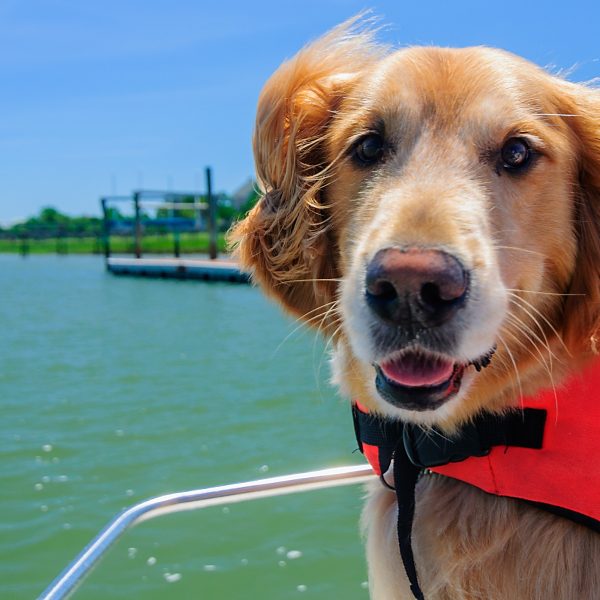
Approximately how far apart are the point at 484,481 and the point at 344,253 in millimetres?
808

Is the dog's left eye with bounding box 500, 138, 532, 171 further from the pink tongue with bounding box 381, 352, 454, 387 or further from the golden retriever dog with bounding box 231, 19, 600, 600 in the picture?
the pink tongue with bounding box 381, 352, 454, 387

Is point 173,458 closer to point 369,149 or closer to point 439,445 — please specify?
point 439,445

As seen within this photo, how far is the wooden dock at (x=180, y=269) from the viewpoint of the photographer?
33906mm

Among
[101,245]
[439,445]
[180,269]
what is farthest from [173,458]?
[101,245]

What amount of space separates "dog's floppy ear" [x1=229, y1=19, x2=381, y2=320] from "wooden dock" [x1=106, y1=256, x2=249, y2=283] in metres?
28.3

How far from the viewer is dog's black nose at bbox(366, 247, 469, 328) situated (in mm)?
1789

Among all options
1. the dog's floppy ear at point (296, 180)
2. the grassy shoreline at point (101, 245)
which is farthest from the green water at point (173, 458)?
the grassy shoreline at point (101, 245)

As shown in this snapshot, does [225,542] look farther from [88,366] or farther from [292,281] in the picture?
[88,366]

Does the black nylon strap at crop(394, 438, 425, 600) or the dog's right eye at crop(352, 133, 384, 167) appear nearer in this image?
the black nylon strap at crop(394, 438, 425, 600)

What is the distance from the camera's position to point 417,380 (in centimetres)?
202

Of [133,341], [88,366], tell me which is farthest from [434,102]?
[133,341]

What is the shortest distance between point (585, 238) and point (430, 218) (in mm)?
710

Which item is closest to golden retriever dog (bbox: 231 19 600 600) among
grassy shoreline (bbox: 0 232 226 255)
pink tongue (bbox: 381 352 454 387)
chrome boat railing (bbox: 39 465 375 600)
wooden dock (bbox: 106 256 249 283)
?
pink tongue (bbox: 381 352 454 387)

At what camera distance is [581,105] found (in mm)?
2463
